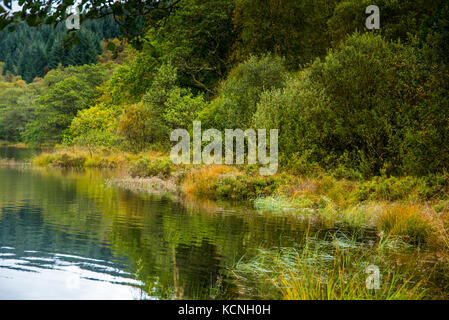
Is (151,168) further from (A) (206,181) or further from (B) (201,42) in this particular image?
(B) (201,42)

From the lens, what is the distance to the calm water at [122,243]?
9.46 metres

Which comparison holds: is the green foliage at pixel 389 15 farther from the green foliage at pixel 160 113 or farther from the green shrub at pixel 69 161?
the green shrub at pixel 69 161

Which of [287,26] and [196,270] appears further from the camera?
[287,26]

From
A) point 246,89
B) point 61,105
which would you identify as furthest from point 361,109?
point 61,105

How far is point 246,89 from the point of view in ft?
110

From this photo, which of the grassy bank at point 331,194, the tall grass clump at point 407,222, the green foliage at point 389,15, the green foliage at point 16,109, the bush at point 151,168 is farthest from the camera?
the green foliage at point 16,109

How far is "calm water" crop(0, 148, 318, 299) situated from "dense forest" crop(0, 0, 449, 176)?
14.4 ft

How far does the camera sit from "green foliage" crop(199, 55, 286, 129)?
3203cm

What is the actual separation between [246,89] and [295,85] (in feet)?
A: 26.3

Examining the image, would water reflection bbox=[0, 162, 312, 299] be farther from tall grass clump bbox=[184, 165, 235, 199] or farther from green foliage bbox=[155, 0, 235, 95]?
green foliage bbox=[155, 0, 235, 95]

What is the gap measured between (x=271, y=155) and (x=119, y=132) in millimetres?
24634

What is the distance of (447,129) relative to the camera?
18.8 m

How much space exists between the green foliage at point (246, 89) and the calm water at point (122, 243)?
9.52 m

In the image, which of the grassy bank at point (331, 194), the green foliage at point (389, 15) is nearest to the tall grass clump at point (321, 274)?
the grassy bank at point (331, 194)
